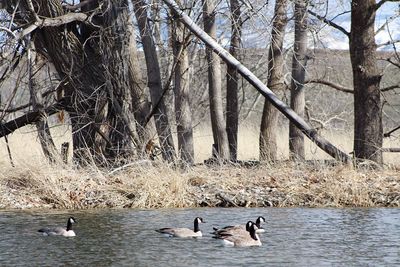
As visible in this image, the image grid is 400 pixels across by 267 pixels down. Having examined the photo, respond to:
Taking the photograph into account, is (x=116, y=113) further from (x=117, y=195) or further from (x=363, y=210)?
(x=363, y=210)

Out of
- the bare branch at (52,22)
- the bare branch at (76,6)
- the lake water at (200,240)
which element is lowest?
the lake water at (200,240)

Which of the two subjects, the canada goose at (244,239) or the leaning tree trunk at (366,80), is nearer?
the canada goose at (244,239)

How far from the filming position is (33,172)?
65.7 feet

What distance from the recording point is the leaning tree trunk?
2234 cm

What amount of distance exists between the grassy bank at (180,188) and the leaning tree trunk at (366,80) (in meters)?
1.58

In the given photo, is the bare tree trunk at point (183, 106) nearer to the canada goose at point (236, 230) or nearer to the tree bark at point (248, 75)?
the tree bark at point (248, 75)

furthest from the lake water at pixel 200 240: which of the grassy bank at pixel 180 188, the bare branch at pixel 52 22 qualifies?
the bare branch at pixel 52 22

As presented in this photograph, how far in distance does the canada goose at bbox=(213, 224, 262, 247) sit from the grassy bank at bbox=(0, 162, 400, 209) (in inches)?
201

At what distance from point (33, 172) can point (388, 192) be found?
7470 millimetres

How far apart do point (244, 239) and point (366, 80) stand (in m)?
8.99

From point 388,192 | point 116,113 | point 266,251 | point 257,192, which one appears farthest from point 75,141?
point 266,251

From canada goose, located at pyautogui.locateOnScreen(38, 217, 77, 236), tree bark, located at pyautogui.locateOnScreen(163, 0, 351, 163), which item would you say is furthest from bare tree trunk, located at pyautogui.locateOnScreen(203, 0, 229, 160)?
canada goose, located at pyautogui.locateOnScreen(38, 217, 77, 236)

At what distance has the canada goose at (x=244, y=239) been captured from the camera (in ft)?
47.6

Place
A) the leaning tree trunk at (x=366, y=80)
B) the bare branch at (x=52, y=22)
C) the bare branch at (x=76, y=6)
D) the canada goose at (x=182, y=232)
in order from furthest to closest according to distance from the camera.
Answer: the leaning tree trunk at (x=366, y=80) → the bare branch at (x=76, y=6) → the bare branch at (x=52, y=22) → the canada goose at (x=182, y=232)
